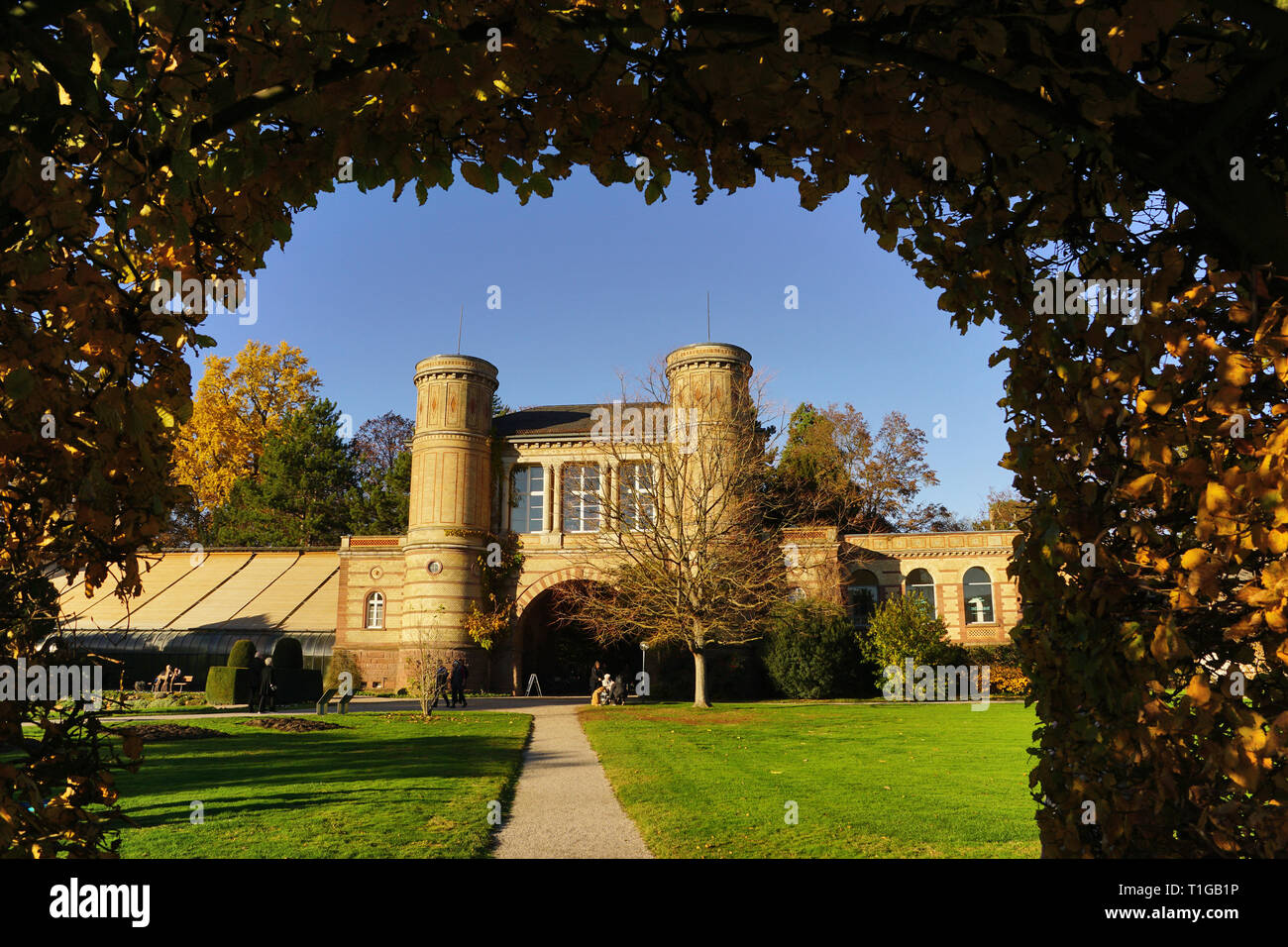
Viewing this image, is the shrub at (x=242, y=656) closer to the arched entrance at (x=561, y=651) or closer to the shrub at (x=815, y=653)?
the arched entrance at (x=561, y=651)

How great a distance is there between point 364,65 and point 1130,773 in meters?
3.34

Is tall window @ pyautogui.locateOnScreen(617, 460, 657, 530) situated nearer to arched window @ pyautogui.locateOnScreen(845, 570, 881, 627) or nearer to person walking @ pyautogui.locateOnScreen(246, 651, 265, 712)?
person walking @ pyautogui.locateOnScreen(246, 651, 265, 712)

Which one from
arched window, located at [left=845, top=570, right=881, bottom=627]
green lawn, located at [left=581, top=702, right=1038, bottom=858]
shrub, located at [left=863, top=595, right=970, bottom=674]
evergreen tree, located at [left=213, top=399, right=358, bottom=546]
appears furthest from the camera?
evergreen tree, located at [left=213, top=399, right=358, bottom=546]

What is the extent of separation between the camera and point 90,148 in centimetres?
251

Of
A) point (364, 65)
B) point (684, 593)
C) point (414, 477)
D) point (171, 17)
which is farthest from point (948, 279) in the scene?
point (414, 477)

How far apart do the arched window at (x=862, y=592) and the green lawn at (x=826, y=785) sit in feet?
53.6

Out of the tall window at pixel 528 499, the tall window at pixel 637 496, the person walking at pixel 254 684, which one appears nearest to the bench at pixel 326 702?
the person walking at pixel 254 684

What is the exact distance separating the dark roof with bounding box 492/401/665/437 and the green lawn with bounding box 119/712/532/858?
2128 cm

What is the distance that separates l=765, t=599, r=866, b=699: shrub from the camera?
99.8ft

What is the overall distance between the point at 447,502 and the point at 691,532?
12737mm

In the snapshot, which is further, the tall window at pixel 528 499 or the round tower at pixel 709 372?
the tall window at pixel 528 499

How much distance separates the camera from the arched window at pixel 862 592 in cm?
3723

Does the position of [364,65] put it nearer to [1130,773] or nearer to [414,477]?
[1130,773]

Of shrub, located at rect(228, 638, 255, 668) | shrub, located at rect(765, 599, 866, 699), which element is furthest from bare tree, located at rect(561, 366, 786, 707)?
shrub, located at rect(228, 638, 255, 668)
